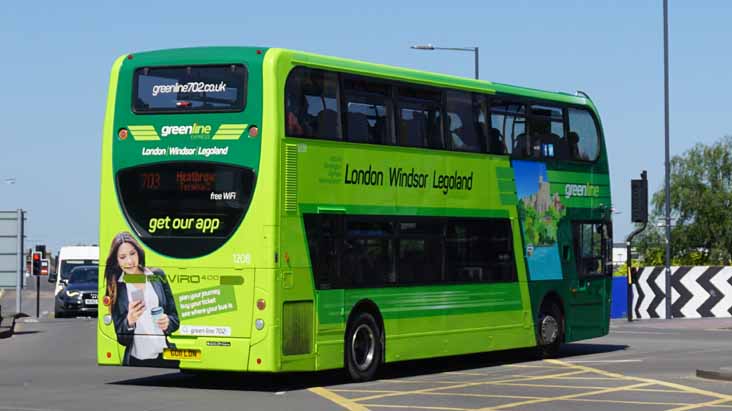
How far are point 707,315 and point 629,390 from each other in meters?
23.8

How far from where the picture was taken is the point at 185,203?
1823 cm

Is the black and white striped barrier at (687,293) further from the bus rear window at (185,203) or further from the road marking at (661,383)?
the bus rear window at (185,203)

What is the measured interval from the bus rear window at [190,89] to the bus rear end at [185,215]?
1 cm

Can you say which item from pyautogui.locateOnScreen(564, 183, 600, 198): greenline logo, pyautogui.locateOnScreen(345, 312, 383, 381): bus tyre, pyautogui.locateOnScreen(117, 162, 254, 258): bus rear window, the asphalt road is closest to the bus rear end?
pyautogui.locateOnScreen(117, 162, 254, 258): bus rear window

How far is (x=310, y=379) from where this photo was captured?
20.3 m

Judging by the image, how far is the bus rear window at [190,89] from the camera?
59.3 feet

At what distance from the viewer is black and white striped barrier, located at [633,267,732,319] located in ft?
132

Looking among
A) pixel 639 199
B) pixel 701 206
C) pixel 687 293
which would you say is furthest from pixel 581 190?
pixel 701 206

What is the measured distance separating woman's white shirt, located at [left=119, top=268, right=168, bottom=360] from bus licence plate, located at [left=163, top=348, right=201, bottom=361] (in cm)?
10

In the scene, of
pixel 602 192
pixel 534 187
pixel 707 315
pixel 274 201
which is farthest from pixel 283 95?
pixel 707 315

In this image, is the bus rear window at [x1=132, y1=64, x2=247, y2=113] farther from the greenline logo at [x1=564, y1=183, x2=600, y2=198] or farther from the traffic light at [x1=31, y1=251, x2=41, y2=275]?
the traffic light at [x1=31, y1=251, x2=41, y2=275]

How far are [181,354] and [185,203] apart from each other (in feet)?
5.89

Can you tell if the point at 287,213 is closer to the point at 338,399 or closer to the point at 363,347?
the point at 338,399

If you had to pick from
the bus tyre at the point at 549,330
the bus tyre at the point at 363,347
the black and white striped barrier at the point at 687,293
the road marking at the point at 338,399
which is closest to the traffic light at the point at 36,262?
the black and white striped barrier at the point at 687,293
